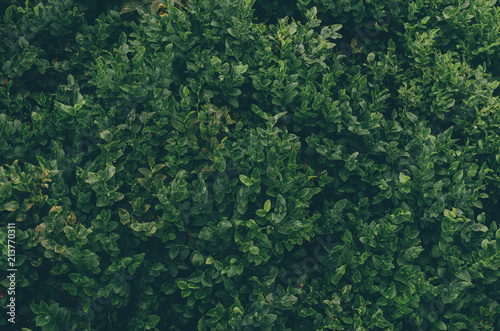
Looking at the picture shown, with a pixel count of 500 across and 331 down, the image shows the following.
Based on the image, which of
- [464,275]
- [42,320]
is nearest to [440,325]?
[464,275]

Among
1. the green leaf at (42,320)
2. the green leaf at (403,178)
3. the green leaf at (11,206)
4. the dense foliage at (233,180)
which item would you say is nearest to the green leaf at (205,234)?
the dense foliage at (233,180)

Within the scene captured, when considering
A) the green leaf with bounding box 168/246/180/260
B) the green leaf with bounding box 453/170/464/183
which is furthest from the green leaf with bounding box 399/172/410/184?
the green leaf with bounding box 168/246/180/260

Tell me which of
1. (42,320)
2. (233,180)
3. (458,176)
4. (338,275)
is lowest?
A: (42,320)

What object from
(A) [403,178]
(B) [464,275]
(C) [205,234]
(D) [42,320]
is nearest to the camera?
(D) [42,320]

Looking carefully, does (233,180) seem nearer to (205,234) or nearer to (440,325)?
(205,234)

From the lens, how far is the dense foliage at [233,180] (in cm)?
267

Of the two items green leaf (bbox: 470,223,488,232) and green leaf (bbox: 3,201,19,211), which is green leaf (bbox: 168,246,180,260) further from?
green leaf (bbox: 470,223,488,232)

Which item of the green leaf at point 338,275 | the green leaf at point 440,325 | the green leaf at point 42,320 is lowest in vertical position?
the green leaf at point 42,320

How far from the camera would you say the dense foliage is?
8.76ft

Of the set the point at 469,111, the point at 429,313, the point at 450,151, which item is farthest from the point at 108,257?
the point at 469,111

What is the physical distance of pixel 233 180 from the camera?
2771 millimetres

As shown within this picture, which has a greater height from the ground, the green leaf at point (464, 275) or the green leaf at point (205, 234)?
the green leaf at point (205, 234)

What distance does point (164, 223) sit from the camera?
2.69 m

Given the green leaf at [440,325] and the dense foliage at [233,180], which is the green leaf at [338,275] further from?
the green leaf at [440,325]
